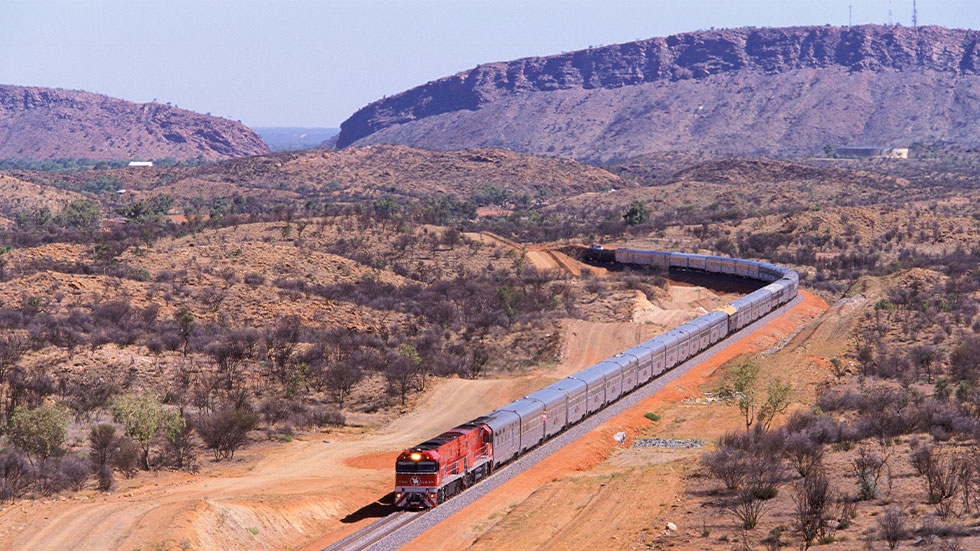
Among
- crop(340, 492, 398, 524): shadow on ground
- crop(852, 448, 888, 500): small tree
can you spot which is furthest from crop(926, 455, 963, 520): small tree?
crop(340, 492, 398, 524): shadow on ground

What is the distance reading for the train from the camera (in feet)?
91.0

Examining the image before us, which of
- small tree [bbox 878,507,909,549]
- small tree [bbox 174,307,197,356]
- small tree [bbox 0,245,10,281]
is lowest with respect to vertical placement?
small tree [bbox 174,307,197,356]

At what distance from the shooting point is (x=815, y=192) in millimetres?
148000

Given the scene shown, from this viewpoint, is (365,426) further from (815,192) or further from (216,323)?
(815,192)

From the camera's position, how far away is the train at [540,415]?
1092 inches

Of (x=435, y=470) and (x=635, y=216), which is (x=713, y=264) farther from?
(x=435, y=470)

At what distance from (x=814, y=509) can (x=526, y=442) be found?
46.0ft

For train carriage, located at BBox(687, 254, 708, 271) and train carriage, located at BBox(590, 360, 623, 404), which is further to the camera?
train carriage, located at BBox(687, 254, 708, 271)

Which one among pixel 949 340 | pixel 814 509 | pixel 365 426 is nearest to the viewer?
pixel 814 509

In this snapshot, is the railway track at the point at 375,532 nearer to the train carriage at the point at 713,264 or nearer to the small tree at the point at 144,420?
the small tree at the point at 144,420

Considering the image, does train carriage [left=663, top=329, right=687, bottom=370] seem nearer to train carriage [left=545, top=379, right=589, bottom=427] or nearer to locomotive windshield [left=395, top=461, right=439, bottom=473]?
train carriage [left=545, top=379, right=589, bottom=427]

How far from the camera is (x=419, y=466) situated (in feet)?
90.1

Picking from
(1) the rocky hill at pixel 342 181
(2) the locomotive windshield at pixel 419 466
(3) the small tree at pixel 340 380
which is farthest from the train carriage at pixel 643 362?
(1) the rocky hill at pixel 342 181

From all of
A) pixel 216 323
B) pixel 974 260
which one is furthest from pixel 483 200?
pixel 216 323
